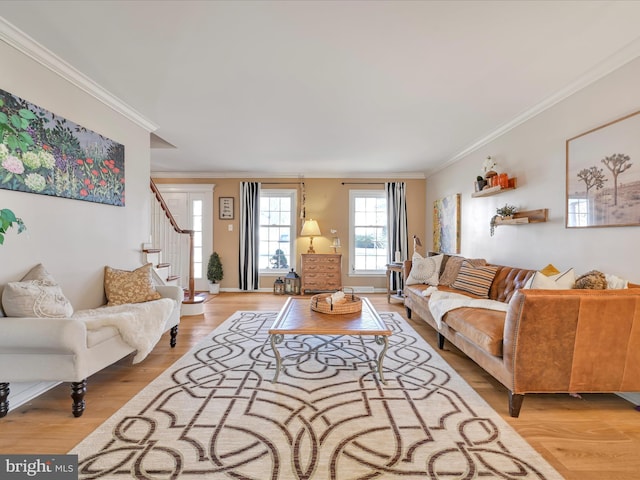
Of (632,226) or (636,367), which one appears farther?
(632,226)

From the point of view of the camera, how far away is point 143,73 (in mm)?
2492

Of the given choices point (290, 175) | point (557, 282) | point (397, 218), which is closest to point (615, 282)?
point (557, 282)

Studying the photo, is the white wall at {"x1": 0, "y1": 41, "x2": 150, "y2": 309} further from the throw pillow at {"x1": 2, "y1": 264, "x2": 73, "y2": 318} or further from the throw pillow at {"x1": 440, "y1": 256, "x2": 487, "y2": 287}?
the throw pillow at {"x1": 440, "y1": 256, "x2": 487, "y2": 287}

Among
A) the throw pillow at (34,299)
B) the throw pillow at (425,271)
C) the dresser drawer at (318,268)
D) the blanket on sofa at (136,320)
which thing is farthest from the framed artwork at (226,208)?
the throw pillow at (34,299)

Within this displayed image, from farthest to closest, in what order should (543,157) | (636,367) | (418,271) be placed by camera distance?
(418,271)
(543,157)
(636,367)

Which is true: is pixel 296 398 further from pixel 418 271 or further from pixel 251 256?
pixel 251 256

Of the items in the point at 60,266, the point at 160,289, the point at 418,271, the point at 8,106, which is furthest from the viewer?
the point at 418,271

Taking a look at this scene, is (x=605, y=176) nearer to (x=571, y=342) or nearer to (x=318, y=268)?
(x=571, y=342)

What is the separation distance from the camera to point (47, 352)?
1.86 meters

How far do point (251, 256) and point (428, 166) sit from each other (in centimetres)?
389

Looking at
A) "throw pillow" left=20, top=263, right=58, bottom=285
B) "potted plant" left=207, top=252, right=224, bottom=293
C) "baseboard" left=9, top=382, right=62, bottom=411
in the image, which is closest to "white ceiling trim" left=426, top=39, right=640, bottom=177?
"throw pillow" left=20, top=263, right=58, bottom=285

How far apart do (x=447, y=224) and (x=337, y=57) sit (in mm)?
3800

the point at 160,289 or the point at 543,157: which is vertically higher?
the point at 543,157

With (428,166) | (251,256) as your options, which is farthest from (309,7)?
(251,256)
